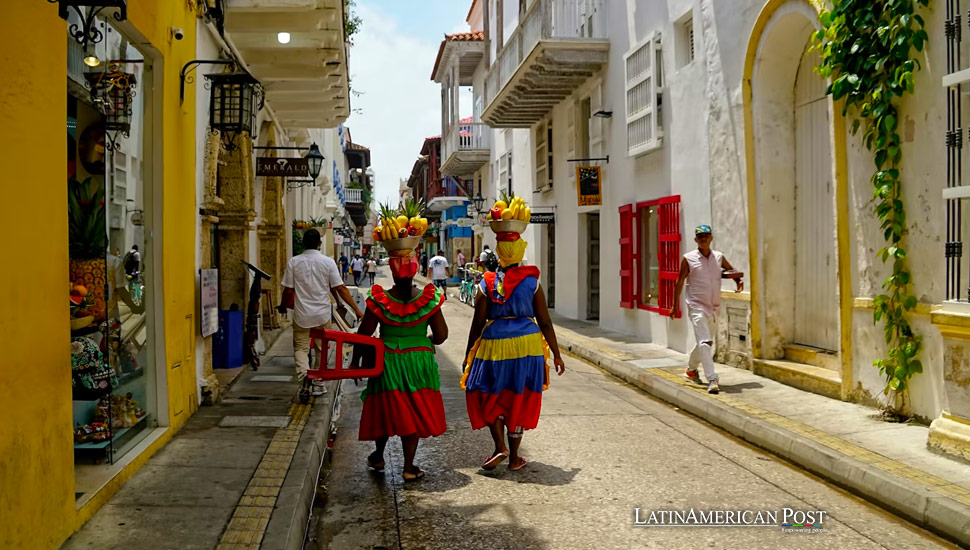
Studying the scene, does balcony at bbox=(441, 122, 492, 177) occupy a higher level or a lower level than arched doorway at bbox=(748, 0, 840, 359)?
higher

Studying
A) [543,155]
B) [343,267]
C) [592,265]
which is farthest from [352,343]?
[343,267]

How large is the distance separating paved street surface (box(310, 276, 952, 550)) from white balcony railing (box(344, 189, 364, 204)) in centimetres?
4331

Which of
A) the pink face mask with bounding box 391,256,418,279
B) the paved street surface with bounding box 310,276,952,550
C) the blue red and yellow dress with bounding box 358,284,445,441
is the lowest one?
the paved street surface with bounding box 310,276,952,550

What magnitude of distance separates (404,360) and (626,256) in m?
8.56

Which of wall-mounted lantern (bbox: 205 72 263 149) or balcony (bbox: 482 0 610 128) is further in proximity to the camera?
balcony (bbox: 482 0 610 128)

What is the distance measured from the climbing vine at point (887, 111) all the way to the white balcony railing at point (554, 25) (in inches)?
314

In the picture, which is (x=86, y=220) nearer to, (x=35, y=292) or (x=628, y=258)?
→ (x=35, y=292)

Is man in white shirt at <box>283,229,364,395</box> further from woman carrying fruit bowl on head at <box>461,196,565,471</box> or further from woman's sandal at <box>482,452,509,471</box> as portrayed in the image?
woman's sandal at <box>482,452,509,471</box>

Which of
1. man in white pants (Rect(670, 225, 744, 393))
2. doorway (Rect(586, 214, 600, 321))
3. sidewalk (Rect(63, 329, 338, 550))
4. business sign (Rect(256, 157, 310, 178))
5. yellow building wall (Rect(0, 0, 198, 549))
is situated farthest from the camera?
doorway (Rect(586, 214, 600, 321))

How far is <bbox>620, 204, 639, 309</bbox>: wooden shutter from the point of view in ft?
42.9

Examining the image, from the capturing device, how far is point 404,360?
534 cm

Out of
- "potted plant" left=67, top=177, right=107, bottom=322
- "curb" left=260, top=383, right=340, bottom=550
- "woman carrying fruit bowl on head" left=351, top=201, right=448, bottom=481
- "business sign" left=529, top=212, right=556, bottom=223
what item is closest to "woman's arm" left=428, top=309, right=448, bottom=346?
"woman carrying fruit bowl on head" left=351, top=201, right=448, bottom=481

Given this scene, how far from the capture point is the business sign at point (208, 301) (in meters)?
7.50

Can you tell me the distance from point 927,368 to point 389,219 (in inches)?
173
